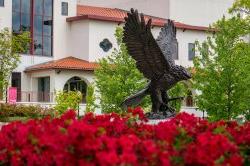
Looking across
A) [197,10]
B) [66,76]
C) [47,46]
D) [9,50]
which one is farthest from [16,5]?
[197,10]

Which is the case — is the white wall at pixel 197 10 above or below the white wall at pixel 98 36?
above

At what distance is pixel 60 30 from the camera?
1959 inches

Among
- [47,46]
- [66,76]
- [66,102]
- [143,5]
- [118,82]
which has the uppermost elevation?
[143,5]

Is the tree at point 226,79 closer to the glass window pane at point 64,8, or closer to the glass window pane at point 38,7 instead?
the glass window pane at point 38,7

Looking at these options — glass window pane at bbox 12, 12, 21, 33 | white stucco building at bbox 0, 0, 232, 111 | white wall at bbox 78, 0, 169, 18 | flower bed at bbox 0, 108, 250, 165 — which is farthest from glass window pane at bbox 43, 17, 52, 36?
flower bed at bbox 0, 108, 250, 165

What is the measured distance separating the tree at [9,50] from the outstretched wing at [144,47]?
84.2 ft

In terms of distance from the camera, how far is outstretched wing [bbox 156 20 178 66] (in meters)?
17.5

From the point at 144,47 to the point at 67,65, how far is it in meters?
30.2

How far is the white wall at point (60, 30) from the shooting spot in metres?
49.2

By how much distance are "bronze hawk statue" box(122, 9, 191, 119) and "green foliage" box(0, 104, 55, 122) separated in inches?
635

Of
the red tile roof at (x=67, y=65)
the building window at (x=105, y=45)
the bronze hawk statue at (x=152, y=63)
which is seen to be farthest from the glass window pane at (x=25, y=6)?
the bronze hawk statue at (x=152, y=63)

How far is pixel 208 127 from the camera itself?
959cm

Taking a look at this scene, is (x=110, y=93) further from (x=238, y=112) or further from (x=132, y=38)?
(x=132, y=38)

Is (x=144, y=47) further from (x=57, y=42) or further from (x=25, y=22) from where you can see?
(x=57, y=42)
